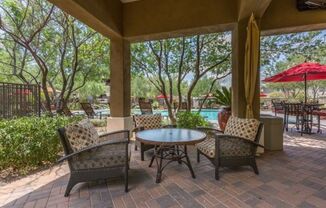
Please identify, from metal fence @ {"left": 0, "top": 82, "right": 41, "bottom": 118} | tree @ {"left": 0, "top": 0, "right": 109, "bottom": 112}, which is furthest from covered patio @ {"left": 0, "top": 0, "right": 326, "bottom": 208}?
tree @ {"left": 0, "top": 0, "right": 109, "bottom": 112}

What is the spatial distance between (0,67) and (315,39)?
1257 cm

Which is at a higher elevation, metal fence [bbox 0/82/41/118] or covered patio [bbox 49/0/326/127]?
covered patio [bbox 49/0/326/127]

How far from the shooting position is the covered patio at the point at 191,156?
2.50 meters

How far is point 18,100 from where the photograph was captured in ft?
14.5

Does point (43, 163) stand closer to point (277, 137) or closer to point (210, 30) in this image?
point (210, 30)

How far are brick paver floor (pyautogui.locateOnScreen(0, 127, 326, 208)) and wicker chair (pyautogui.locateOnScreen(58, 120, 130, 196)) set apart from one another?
0.22 meters

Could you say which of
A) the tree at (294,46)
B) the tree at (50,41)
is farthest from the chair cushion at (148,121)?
the tree at (294,46)

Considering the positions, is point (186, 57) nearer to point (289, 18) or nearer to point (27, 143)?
point (289, 18)

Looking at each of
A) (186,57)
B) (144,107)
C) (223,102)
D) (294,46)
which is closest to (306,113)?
(294,46)

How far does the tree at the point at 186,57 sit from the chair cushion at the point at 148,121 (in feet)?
8.97

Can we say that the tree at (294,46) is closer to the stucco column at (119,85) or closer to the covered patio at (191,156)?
the covered patio at (191,156)

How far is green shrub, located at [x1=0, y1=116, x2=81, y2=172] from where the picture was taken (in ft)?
10.7

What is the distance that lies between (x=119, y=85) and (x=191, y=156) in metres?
2.79

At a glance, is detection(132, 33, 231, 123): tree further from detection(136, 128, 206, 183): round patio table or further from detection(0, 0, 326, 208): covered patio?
detection(136, 128, 206, 183): round patio table
